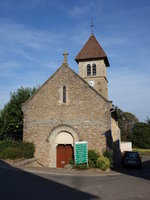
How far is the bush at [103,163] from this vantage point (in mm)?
15672

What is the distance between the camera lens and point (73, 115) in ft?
60.8

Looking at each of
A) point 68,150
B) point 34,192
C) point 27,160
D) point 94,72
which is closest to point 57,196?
point 34,192

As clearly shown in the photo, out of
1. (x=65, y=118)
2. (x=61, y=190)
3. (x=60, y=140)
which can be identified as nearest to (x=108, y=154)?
(x=60, y=140)

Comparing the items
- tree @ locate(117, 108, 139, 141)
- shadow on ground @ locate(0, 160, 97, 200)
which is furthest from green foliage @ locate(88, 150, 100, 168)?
tree @ locate(117, 108, 139, 141)

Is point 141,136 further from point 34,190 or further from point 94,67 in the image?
point 34,190

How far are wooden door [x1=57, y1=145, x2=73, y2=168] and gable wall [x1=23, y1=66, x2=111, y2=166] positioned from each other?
3.02 ft

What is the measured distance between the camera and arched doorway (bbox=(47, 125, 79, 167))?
18391 millimetres

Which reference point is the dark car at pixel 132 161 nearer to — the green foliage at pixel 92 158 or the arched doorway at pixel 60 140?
the green foliage at pixel 92 158

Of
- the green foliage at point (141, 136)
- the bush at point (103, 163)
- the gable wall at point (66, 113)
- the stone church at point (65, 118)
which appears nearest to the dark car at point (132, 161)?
the stone church at point (65, 118)

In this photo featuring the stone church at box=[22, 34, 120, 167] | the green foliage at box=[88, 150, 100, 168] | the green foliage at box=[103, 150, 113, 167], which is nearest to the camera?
the green foliage at box=[88, 150, 100, 168]

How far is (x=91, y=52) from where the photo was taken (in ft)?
87.3

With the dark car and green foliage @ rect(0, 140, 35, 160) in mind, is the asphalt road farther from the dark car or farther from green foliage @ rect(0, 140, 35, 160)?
the dark car

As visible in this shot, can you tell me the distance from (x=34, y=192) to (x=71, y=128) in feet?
32.2

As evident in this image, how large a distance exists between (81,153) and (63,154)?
2856mm
